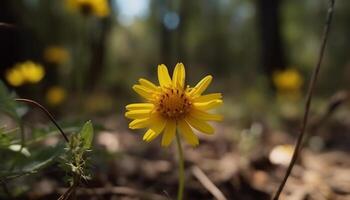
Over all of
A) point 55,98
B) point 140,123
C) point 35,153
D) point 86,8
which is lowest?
point 35,153

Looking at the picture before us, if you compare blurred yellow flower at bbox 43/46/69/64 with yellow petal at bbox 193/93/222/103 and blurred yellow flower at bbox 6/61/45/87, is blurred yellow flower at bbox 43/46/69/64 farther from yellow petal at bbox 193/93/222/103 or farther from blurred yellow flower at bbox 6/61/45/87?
yellow petal at bbox 193/93/222/103

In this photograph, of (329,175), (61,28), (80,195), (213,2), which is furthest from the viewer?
(213,2)

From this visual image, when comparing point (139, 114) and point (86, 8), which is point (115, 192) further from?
point (86, 8)

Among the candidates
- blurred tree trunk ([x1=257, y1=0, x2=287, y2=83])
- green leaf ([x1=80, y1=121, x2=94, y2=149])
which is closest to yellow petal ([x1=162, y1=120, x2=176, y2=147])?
green leaf ([x1=80, y1=121, x2=94, y2=149])

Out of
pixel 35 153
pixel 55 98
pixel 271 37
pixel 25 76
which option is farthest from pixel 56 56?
pixel 271 37

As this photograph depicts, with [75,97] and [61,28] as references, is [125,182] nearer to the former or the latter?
[75,97]

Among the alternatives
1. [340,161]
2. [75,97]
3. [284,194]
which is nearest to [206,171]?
[284,194]
